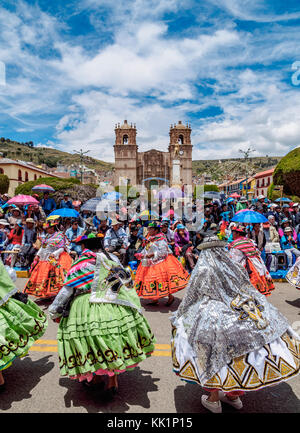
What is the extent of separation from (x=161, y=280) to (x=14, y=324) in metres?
3.35

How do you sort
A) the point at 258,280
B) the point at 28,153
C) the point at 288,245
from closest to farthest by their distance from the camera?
A: the point at 258,280 → the point at 288,245 → the point at 28,153

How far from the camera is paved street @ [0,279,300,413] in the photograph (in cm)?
328

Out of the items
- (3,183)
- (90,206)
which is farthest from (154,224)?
(3,183)

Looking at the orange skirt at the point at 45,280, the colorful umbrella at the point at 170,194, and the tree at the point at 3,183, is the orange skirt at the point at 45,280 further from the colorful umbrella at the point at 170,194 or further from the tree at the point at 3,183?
the tree at the point at 3,183

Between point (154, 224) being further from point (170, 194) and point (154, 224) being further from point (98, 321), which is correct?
point (170, 194)

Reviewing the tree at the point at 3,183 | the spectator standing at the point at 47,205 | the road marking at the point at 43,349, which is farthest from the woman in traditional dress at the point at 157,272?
the tree at the point at 3,183

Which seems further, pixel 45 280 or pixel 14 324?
pixel 45 280

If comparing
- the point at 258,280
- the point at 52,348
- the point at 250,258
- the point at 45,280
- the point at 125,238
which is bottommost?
the point at 52,348

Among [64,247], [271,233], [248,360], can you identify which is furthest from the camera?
[271,233]

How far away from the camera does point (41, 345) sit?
483 centimetres

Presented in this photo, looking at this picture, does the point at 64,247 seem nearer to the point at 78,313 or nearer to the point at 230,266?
the point at 78,313

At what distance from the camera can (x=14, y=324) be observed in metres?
3.57
